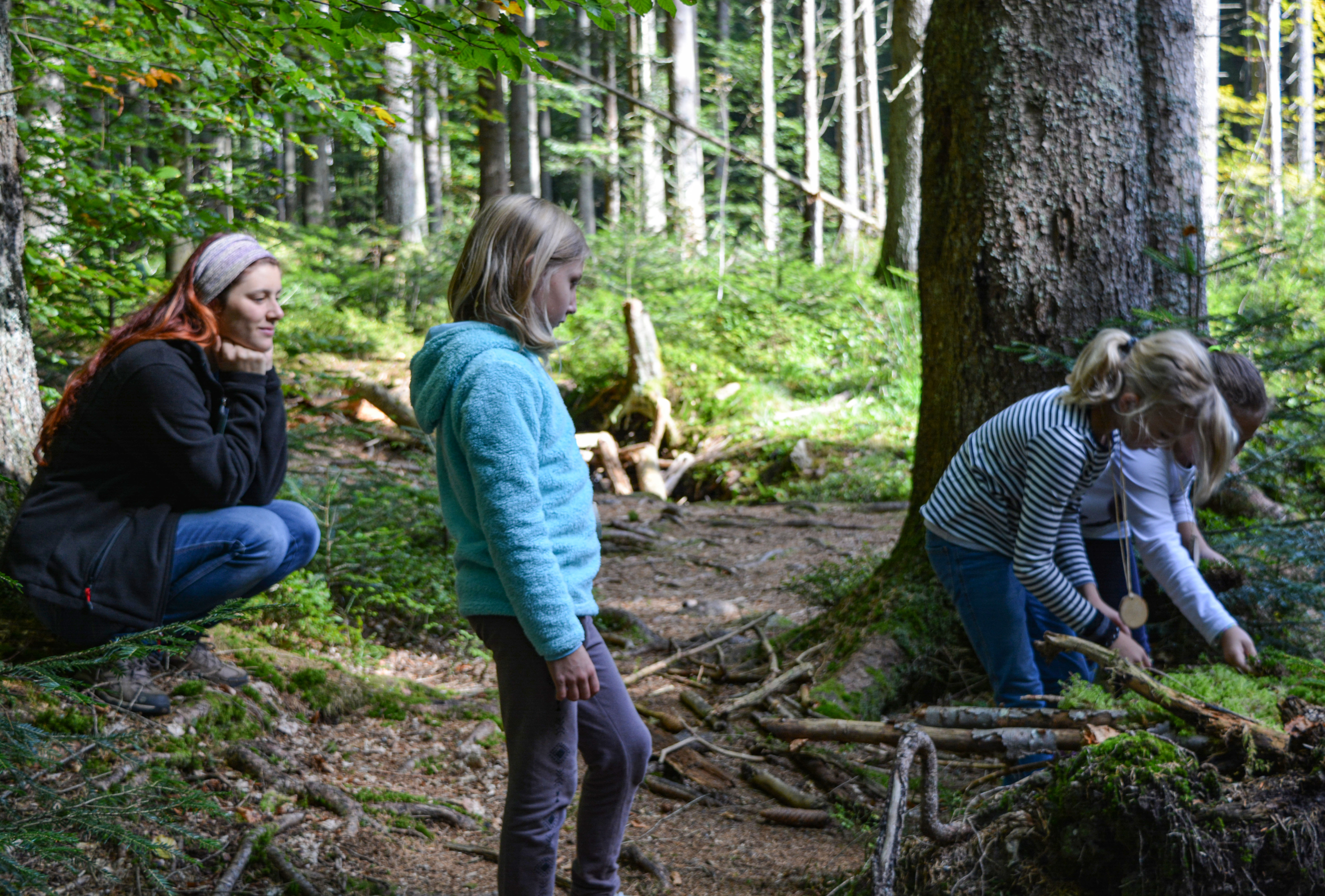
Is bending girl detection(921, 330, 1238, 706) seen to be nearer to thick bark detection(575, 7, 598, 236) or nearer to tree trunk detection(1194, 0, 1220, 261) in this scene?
tree trunk detection(1194, 0, 1220, 261)

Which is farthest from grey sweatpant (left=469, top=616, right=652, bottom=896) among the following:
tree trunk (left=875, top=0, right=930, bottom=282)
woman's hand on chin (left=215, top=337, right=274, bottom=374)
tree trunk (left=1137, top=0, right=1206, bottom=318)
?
tree trunk (left=875, top=0, right=930, bottom=282)

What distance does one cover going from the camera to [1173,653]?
383 cm

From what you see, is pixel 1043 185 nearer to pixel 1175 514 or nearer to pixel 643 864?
pixel 1175 514

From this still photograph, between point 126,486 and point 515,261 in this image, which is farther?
point 126,486

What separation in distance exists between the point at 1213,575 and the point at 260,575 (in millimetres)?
3608

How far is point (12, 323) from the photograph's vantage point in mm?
3342

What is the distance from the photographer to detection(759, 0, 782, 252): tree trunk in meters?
19.5

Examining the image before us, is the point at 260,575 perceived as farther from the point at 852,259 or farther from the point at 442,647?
the point at 852,259

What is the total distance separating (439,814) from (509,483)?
5.29 feet

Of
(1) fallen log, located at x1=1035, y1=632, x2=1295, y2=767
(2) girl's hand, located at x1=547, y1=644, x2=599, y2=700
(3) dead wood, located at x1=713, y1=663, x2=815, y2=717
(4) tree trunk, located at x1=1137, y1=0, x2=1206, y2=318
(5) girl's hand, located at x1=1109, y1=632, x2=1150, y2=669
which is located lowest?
(3) dead wood, located at x1=713, y1=663, x2=815, y2=717

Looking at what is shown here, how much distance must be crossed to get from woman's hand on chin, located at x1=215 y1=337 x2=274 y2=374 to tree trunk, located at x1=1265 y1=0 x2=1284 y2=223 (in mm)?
15430

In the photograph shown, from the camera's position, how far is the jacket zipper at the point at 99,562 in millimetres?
2775

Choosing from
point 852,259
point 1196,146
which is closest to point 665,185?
point 852,259

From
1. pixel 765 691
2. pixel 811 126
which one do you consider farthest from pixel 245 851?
pixel 811 126
